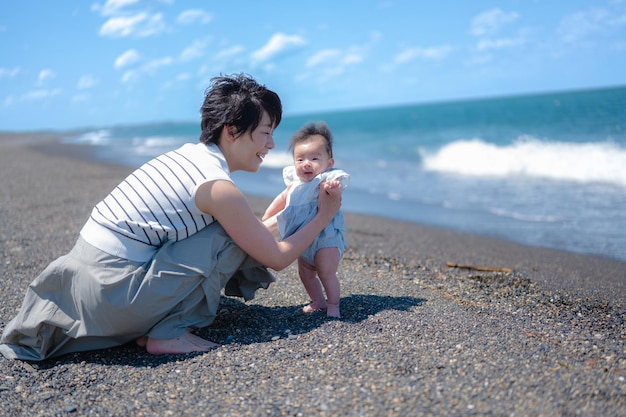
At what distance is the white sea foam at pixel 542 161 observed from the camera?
13234mm

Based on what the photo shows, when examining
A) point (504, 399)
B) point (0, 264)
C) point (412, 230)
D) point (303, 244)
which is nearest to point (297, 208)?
point (303, 244)

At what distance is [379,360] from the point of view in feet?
10.0

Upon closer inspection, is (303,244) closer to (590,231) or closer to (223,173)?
(223,173)

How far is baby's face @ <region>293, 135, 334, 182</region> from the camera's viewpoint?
12.6ft

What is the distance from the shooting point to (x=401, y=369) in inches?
115

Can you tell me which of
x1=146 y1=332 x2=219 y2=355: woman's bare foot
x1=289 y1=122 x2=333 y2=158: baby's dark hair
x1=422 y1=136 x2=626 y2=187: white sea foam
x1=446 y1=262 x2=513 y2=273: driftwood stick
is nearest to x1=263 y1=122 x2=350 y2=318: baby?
x1=289 y1=122 x2=333 y2=158: baby's dark hair

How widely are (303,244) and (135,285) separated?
103 centimetres

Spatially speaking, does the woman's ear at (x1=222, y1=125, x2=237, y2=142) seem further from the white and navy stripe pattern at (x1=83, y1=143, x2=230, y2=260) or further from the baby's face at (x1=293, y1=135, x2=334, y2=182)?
the baby's face at (x1=293, y1=135, x2=334, y2=182)

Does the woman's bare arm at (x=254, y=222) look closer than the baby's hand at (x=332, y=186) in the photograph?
Yes

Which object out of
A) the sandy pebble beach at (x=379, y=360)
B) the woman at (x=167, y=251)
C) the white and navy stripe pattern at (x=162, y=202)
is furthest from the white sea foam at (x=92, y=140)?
the white and navy stripe pattern at (x=162, y=202)

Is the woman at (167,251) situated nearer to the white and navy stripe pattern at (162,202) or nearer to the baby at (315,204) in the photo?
the white and navy stripe pattern at (162,202)

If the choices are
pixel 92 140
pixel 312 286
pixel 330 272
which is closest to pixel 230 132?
pixel 330 272

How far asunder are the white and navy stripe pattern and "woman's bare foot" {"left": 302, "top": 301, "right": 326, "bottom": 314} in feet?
3.50

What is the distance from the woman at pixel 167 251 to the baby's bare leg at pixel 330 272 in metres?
0.29
